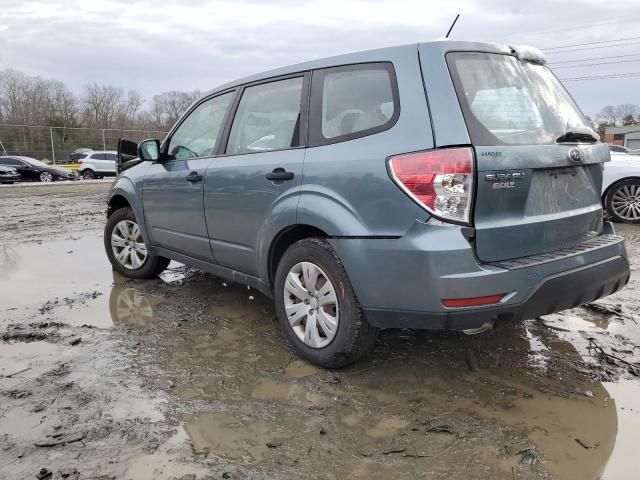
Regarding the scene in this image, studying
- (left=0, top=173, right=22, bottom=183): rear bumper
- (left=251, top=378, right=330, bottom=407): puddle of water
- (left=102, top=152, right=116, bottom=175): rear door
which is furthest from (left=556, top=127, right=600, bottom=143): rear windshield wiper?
(left=102, top=152, right=116, bottom=175): rear door

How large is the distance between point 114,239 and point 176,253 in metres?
1.20

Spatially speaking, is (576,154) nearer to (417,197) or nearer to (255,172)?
(417,197)

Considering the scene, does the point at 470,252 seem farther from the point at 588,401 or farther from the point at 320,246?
the point at 588,401

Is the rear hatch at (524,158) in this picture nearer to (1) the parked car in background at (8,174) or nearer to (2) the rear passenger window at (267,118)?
(2) the rear passenger window at (267,118)

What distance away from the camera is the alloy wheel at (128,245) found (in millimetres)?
5242

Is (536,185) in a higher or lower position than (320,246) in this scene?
higher

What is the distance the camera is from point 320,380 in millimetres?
3074

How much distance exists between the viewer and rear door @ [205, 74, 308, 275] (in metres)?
3.31

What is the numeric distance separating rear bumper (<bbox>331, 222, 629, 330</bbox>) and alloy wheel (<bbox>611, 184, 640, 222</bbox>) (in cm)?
621

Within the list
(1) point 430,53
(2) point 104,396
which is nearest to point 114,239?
(2) point 104,396

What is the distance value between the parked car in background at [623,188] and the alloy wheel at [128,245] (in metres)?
6.72

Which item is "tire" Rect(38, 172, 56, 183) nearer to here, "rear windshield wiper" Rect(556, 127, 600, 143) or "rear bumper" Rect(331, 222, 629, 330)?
"rear bumper" Rect(331, 222, 629, 330)

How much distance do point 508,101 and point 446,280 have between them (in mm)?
1092

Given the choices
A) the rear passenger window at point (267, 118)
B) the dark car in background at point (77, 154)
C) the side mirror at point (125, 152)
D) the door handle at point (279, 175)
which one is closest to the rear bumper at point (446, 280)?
the door handle at point (279, 175)
